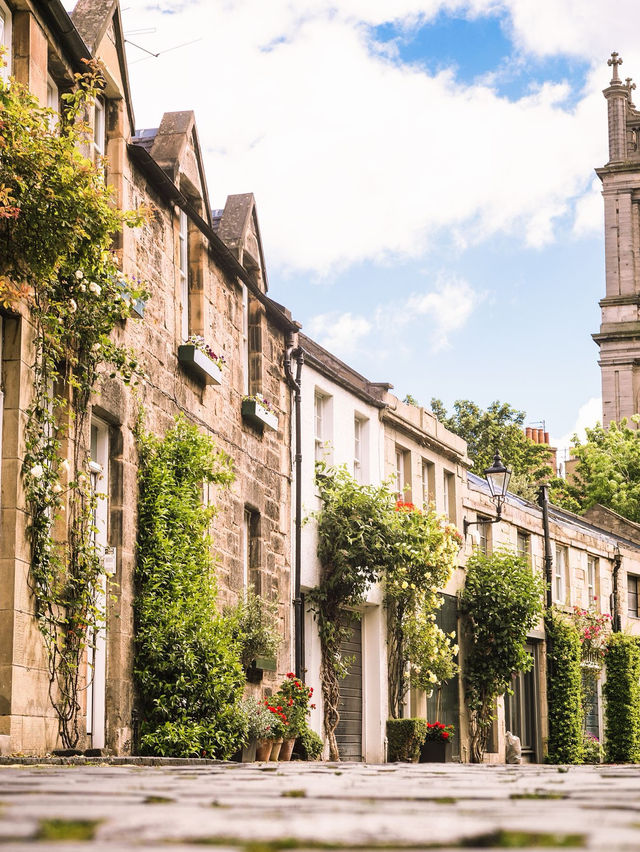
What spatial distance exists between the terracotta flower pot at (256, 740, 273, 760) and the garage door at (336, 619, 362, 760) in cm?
463

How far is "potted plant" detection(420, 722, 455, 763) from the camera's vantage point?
22.3m

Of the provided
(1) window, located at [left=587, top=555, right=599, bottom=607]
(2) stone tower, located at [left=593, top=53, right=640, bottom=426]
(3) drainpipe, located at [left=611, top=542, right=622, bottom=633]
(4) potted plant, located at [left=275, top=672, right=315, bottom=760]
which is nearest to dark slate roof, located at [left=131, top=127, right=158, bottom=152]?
(4) potted plant, located at [left=275, top=672, right=315, bottom=760]

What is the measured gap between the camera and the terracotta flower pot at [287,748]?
16.6 metres

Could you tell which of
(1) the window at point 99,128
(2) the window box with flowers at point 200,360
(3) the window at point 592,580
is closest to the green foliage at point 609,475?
(3) the window at point 592,580

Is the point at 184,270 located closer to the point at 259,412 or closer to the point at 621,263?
the point at 259,412

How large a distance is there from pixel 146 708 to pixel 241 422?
5.12m

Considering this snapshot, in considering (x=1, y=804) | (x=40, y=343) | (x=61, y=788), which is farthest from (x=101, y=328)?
(x=1, y=804)

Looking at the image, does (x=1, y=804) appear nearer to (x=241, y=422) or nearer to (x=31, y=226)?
(x=31, y=226)

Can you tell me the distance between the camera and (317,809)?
3924 millimetres

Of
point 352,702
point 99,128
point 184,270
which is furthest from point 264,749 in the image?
point 99,128

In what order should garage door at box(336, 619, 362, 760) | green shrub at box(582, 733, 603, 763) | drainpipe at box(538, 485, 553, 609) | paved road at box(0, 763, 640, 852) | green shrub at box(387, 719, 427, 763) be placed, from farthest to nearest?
green shrub at box(582, 733, 603, 763) → drainpipe at box(538, 485, 553, 609) → green shrub at box(387, 719, 427, 763) → garage door at box(336, 619, 362, 760) → paved road at box(0, 763, 640, 852)

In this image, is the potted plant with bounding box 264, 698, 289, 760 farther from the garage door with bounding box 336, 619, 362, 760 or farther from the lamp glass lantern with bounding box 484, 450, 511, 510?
the lamp glass lantern with bounding box 484, 450, 511, 510

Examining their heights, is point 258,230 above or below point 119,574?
above

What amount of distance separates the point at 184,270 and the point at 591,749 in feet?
65.4
